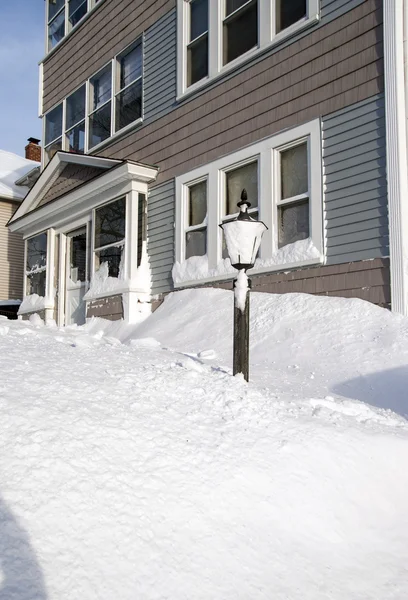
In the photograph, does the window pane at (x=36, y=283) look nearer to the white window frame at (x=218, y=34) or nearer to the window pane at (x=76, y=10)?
the white window frame at (x=218, y=34)

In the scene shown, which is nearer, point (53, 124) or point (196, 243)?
point (196, 243)

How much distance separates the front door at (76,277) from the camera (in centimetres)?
1204

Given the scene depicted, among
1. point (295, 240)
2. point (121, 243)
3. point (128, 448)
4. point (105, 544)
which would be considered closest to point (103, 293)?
point (121, 243)

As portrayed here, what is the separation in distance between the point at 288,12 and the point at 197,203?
3103mm

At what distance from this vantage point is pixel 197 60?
9828 mm

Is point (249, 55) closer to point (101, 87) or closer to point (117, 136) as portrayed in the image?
point (117, 136)

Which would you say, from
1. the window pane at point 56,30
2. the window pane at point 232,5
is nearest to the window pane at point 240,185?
the window pane at point 232,5

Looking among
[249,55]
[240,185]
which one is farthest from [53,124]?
[240,185]

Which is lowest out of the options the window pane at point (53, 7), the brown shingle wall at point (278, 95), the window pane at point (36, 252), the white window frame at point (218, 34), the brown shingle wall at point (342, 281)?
the brown shingle wall at point (342, 281)

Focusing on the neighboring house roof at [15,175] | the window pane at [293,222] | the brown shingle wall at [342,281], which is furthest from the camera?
the neighboring house roof at [15,175]

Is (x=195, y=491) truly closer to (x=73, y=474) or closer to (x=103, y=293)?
(x=73, y=474)

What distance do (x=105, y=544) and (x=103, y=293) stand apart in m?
8.14

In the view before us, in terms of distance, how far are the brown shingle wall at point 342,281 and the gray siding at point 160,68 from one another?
4.31 meters

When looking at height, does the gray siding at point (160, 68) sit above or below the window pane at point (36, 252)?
above
